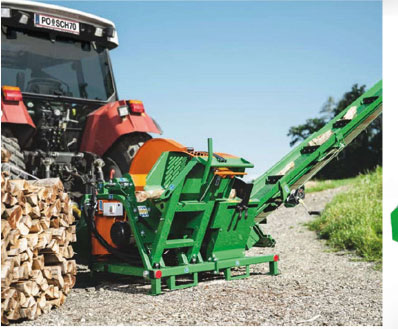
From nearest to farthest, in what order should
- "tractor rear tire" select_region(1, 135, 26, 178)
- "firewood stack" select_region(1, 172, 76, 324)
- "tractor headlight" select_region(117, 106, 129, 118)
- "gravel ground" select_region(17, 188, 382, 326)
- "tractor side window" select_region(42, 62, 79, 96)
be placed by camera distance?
"firewood stack" select_region(1, 172, 76, 324), "gravel ground" select_region(17, 188, 382, 326), "tractor rear tire" select_region(1, 135, 26, 178), "tractor headlight" select_region(117, 106, 129, 118), "tractor side window" select_region(42, 62, 79, 96)

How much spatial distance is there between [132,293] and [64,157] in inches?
70.3

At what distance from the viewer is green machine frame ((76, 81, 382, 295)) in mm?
4309

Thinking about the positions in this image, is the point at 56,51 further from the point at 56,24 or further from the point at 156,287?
the point at 156,287

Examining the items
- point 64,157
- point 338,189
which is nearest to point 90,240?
point 64,157

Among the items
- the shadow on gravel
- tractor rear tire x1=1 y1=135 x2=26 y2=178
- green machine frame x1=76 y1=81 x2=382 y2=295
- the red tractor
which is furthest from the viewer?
the red tractor

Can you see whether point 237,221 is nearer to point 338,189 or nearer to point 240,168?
point 240,168

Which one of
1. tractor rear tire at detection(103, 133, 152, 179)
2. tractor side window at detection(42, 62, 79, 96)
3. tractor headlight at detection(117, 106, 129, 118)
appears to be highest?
tractor side window at detection(42, 62, 79, 96)

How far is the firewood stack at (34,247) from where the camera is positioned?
3.38 metres

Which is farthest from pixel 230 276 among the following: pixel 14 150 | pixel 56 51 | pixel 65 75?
pixel 56 51

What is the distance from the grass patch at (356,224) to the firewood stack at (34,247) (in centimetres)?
351

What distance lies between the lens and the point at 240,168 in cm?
485

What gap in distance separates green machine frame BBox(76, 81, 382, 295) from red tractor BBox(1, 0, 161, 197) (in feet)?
2.57

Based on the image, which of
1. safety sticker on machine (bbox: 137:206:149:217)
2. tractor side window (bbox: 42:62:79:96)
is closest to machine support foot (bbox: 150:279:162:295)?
safety sticker on machine (bbox: 137:206:149:217)

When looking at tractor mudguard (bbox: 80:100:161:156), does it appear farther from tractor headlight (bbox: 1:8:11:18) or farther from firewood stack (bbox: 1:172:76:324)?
firewood stack (bbox: 1:172:76:324)
